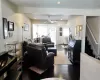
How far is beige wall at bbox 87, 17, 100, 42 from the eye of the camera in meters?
5.91

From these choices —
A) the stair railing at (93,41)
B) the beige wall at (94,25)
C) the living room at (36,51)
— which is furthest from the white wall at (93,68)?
the beige wall at (94,25)

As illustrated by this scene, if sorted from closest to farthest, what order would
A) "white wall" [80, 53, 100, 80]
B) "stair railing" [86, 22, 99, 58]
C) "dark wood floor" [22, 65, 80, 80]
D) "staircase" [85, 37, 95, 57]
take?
"white wall" [80, 53, 100, 80]
"dark wood floor" [22, 65, 80, 80]
"stair railing" [86, 22, 99, 58]
"staircase" [85, 37, 95, 57]

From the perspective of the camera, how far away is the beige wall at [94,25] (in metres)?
5.91

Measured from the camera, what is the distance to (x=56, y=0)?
3922mm

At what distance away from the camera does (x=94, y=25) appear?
6230 mm

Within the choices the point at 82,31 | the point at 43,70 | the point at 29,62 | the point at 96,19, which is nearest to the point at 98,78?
the point at 43,70

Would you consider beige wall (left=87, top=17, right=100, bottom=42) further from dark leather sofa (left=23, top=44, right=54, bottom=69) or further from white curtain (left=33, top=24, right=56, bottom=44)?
white curtain (left=33, top=24, right=56, bottom=44)

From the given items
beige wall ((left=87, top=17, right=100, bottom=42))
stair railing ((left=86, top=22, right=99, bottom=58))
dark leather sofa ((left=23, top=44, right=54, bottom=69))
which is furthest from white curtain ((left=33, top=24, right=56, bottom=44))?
dark leather sofa ((left=23, top=44, right=54, bottom=69))

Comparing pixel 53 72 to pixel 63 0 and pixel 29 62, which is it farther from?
pixel 63 0

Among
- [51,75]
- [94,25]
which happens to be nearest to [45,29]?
[94,25]

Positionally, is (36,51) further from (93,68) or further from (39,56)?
(93,68)

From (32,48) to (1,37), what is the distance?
1373 millimetres

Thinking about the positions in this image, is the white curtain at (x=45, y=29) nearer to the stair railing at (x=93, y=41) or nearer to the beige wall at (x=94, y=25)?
the beige wall at (x=94, y=25)

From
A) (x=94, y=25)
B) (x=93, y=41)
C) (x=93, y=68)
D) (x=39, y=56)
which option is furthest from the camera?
(x=94, y=25)
